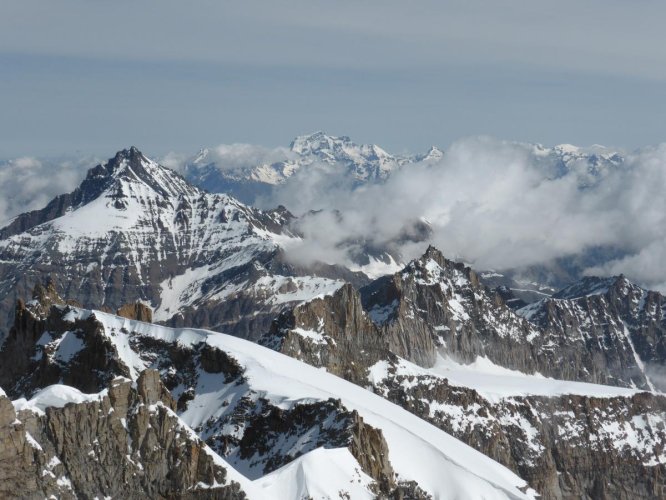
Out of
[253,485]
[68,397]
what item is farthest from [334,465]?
[68,397]

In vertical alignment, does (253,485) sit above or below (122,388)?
below

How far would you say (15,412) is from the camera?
5541 inches

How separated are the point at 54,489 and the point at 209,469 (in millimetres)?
21501

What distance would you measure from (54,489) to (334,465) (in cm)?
5554

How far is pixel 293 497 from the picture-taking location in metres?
178

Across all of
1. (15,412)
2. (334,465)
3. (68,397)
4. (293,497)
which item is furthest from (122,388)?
(334,465)

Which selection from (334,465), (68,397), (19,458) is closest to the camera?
(19,458)

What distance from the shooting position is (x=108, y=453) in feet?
497

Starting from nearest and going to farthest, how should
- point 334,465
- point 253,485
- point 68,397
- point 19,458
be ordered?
point 19,458
point 68,397
point 253,485
point 334,465

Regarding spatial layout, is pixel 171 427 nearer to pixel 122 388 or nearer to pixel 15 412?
pixel 122 388

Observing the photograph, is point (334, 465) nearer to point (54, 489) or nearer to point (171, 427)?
point (171, 427)

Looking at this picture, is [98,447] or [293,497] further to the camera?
[293,497]

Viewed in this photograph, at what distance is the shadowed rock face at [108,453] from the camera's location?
140 meters

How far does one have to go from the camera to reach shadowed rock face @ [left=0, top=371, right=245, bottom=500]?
5523 inches
